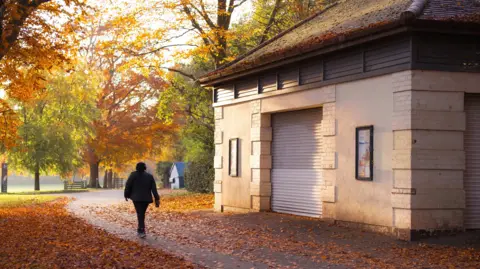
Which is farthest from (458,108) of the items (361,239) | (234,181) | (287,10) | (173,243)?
(287,10)

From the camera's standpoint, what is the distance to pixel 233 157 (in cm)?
2253

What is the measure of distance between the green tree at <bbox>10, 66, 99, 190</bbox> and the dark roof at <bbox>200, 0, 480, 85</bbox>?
24234mm

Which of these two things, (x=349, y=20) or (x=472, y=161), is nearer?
(x=472, y=161)

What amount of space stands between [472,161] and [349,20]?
5.44 metres

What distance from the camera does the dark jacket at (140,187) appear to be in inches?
626

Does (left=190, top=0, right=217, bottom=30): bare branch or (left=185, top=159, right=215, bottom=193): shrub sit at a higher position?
(left=190, top=0, right=217, bottom=30): bare branch

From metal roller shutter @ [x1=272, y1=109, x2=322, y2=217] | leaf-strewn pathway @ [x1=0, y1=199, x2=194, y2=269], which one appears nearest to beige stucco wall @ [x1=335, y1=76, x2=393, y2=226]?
metal roller shutter @ [x1=272, y1=109, x2=322, y2=217]

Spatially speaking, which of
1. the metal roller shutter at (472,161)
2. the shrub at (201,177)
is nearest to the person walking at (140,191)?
the metal roller shutter at (472,161)

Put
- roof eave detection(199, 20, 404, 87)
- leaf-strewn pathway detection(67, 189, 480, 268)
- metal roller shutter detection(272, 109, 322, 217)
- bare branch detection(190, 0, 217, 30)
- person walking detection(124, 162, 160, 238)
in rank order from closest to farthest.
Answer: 1. leaf-strewn pathway detection(67, 189, 480, 268)
2. roof eave detection(199, 20, 404, 87)
3. person walking detection(124, 162, 160, 238)
4. metal roller shutter detection(272, 109, 322, 217)
5. bare branch detection(190, 0, 217, 30)

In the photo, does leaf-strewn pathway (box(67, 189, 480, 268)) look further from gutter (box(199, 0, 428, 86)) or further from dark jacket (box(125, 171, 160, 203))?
gutter (box(199, 0, 428, 86))

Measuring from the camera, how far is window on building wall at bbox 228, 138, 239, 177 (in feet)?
73.3

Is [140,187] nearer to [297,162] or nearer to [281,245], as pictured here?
[281,245]

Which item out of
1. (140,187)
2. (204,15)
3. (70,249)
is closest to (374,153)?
(140,187)

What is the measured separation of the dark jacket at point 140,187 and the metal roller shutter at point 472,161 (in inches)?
293
